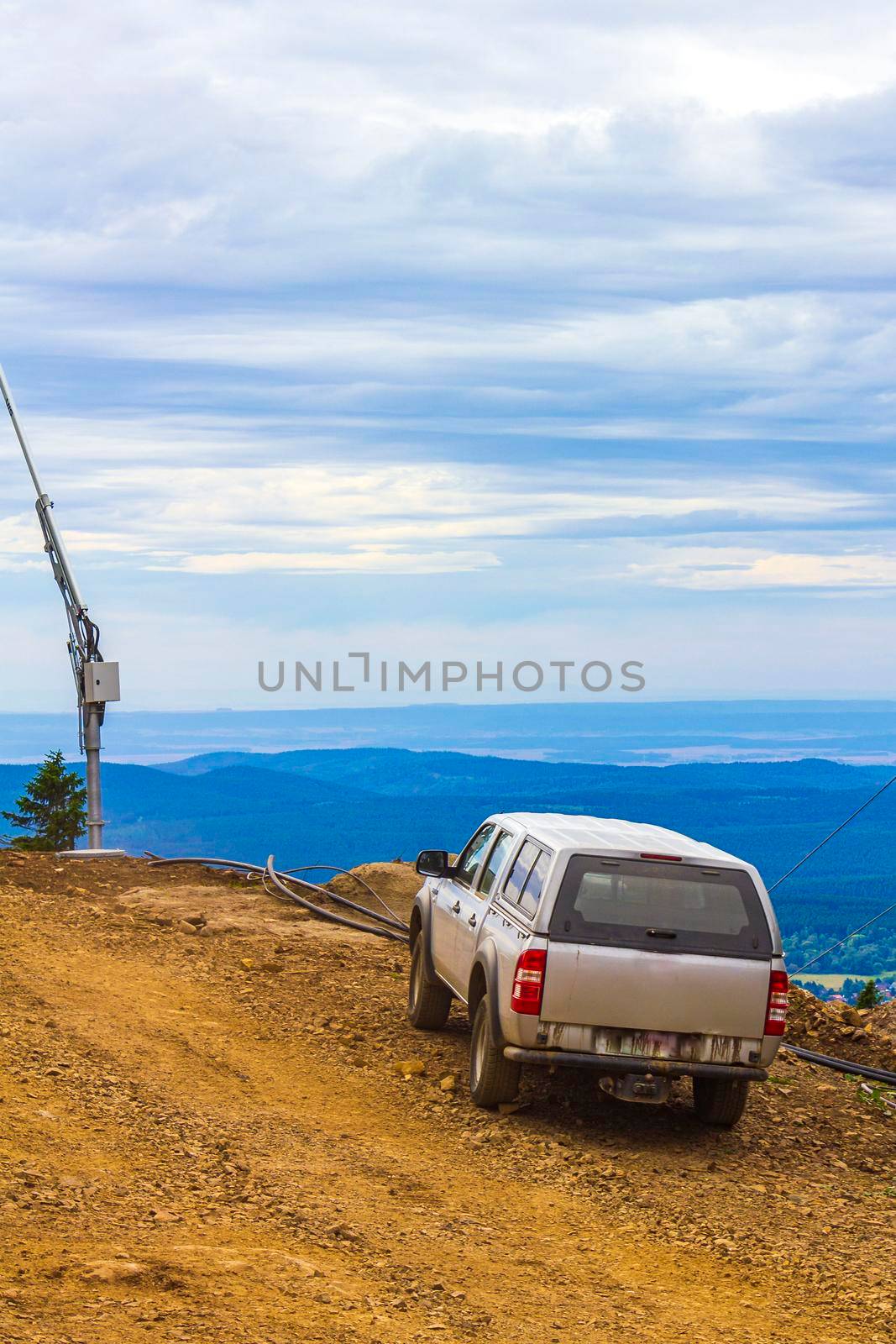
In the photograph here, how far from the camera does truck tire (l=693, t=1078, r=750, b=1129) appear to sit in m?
10.0

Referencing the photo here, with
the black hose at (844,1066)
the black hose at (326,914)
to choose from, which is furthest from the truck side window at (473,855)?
the black hose at (326,914)

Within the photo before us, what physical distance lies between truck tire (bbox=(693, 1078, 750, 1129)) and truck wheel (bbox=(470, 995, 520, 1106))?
131 centimetres

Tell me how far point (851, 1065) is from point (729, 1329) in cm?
712

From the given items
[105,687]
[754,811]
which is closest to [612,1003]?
[105,687]

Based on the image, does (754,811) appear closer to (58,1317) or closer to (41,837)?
(41,837)

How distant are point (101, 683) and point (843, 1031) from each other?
12.8 m

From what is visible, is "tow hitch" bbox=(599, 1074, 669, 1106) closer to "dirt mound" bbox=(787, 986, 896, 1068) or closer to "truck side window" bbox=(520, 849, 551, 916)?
"truck side window" bbox=(520, 849, 551, 916)

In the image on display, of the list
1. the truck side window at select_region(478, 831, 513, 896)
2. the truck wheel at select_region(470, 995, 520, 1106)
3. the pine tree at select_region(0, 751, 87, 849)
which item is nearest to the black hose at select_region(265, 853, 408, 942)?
the truck side window at select_region(478, 831, 513, 896)

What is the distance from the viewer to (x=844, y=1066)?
13211 millimetres

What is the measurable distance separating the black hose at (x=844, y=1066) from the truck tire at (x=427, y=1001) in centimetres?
338

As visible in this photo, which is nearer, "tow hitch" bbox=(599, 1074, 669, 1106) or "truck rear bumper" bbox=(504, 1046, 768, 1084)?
"truck rear bumper" bbox=(504, 1046, 768, 1084)

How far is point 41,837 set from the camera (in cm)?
5462

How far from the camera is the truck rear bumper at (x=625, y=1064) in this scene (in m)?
9.39

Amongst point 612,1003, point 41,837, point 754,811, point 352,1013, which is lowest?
point 754,811
